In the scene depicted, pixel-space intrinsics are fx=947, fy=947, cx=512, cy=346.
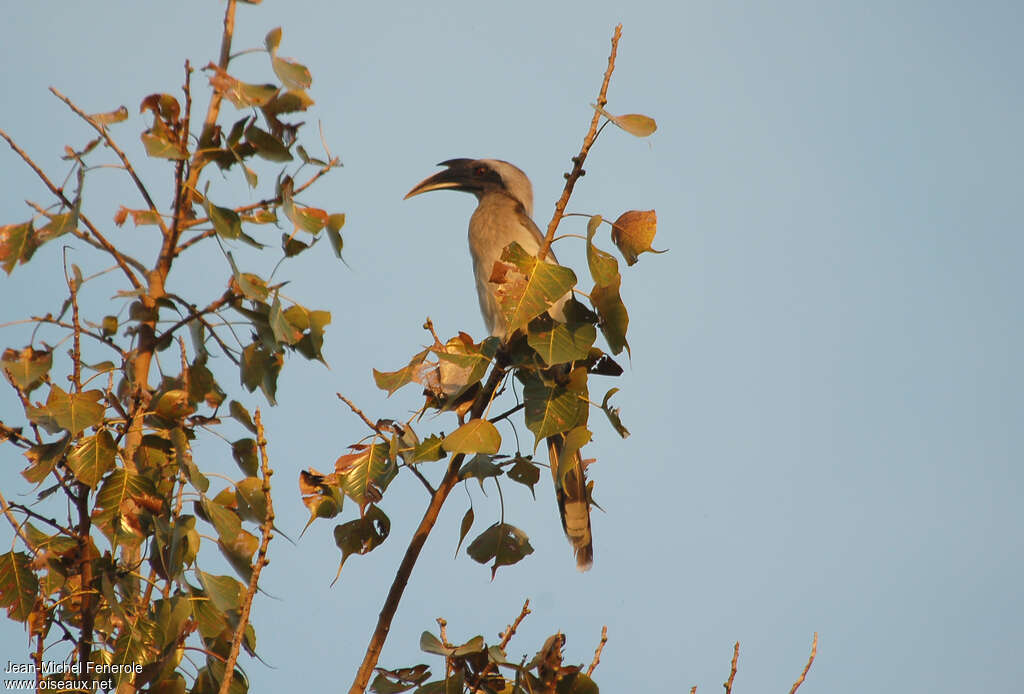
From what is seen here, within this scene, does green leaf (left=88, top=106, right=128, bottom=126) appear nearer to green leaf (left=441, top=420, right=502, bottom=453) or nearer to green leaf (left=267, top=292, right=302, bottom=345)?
green leaf (left=267, top=292, right=302, bottom=345)

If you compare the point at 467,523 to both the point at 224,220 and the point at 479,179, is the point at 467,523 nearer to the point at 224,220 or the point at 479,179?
the point at 224,220

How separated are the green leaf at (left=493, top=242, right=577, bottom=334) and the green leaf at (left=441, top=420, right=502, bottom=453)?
10.0 inches

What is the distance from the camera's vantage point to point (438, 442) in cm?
239

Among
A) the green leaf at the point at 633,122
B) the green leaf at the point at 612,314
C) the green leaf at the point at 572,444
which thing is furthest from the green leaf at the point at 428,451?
the green leaf at the point at 633,122

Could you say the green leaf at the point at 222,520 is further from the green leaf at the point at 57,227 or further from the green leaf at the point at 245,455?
the green leaf at the point at 57,227

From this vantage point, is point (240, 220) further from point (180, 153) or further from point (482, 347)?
point (482, 347)

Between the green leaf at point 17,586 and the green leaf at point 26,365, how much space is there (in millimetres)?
391

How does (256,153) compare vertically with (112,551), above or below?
above

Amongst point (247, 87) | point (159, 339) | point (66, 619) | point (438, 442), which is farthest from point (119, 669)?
point (247, 87)

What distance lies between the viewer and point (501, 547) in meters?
2.64

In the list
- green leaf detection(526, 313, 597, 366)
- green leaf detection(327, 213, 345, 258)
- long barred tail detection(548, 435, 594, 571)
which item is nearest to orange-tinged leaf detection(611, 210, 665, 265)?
green leaf detection(526, 313, 597, 366)

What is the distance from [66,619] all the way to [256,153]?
3.79 ft

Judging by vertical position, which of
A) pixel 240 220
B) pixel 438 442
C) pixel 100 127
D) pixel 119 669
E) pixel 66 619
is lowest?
pixel 119 669

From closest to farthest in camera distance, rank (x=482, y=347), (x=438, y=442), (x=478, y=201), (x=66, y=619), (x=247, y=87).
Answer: (x=247, y=87)
(x=66, y=619)
(x=438, y=442)
(x=482, y=347)
(x=478, y=201)
